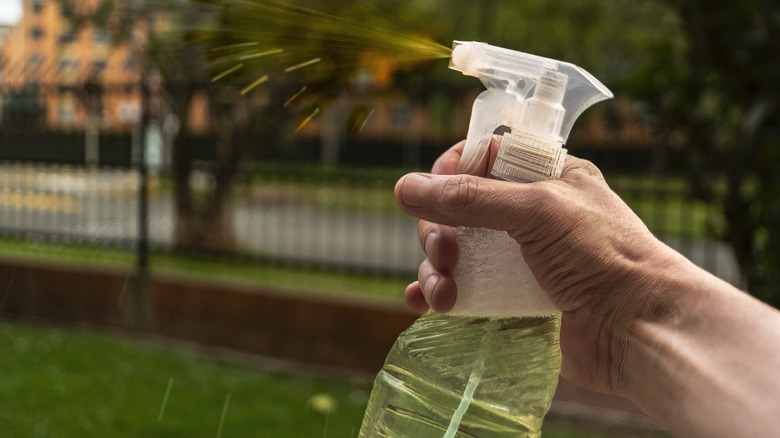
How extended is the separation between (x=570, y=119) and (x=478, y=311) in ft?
0.97

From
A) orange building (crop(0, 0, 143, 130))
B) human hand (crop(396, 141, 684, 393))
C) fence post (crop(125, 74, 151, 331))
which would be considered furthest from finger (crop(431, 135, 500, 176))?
orange building (crop(0, 0, 143, 130))

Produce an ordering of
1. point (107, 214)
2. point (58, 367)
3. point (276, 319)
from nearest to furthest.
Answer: point (58, 367) < point (276, 319) < point (107, 214)

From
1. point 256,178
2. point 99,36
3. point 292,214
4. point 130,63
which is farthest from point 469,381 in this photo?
point 292,214

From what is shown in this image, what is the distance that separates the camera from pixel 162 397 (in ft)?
16.4

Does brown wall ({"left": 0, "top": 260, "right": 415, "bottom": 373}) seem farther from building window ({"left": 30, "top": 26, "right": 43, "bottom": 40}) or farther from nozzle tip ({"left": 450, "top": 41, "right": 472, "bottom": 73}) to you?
nozzle tip ({"left": 450, "top": 41, "right": 472, "bottom": 73})

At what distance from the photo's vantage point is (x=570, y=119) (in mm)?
1167

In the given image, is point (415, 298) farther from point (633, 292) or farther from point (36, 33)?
point (36, 33)

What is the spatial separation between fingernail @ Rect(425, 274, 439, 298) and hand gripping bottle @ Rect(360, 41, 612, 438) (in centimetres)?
5

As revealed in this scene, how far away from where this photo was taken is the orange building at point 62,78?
7406 mm

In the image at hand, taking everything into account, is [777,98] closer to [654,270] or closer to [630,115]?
[630,115]

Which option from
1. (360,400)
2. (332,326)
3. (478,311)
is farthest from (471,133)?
(332,326)

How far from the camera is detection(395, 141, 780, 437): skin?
1145 millimetres

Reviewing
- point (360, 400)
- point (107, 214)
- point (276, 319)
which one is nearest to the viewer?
point (360, 400)

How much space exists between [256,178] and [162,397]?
10.7ft
